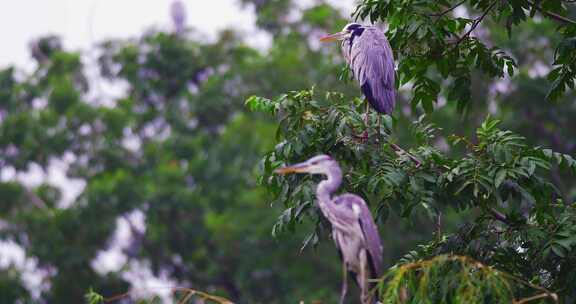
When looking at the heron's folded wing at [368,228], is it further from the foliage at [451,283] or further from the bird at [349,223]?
the foliage at [451,283]

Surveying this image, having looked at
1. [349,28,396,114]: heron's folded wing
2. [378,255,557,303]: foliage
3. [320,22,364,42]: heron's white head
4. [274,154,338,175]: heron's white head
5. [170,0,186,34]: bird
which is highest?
[170,0,186,34]: bird

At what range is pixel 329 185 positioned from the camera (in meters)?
4.75

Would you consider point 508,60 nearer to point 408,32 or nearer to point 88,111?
point 408,32

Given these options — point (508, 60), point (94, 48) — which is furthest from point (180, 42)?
point (508, 60)

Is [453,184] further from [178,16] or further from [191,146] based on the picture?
[178,16]

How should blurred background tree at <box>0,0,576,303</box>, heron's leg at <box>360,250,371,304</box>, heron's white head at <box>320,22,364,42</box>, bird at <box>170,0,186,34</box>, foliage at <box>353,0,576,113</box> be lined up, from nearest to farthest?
heron's leg at <box>360,250,371,304</box>
foliage at <box>353,0,576,113</box>
heron's white head at <box>320,22,364,42</box>
blurred background tree at <box>0,0,576,303</box>
bird at <box>170,0,186,34</box>

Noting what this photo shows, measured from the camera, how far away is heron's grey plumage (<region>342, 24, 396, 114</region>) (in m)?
A: 6.35

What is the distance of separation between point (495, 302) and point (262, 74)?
11434mm

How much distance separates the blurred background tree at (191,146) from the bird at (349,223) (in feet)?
31.6

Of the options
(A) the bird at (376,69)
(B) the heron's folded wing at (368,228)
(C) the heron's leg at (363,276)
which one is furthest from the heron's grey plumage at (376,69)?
(C) the heron's leg at (363,276)

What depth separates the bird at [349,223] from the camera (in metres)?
4.73

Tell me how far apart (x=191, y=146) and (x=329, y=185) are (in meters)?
11.6

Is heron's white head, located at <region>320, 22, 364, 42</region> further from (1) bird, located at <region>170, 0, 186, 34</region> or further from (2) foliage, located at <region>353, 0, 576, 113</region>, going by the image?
(1) bird, located at <region>170, 0, 186, 34</region>

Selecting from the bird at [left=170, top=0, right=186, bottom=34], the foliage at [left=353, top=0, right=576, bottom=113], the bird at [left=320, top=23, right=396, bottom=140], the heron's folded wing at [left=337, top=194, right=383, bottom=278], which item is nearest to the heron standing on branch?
the bird at [left=320, top=23, right=396, bottom=140]
